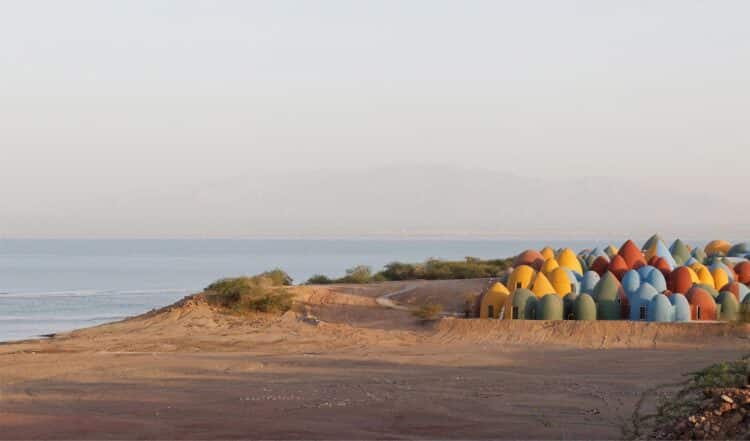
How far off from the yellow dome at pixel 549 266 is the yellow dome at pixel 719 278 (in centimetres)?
464

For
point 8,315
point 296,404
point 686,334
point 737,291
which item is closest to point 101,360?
point 296,404

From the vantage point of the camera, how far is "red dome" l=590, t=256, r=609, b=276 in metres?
36.2

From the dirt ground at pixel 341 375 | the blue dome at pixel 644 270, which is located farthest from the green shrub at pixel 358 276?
the blue dome at pixel 644 270

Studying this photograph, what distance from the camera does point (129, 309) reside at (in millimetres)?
47531

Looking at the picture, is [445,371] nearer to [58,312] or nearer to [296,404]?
[296,404]

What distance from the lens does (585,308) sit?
103 feet

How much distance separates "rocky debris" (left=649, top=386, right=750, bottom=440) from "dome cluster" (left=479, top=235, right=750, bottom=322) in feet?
68.2

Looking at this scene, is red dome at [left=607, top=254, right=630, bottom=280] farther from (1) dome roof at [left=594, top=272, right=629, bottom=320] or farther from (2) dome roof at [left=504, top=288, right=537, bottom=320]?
(2) dome roof at [left=504, top=288, right=537, bottom=320]

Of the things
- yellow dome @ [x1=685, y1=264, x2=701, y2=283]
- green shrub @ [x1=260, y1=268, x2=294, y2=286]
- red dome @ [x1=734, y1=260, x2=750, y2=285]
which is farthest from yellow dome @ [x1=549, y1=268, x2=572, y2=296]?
green shrub @ [x1=260, y1=268, x2=294, y2=286]

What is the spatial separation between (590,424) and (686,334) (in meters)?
14.8

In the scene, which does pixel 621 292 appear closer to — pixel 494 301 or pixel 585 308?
pixel 585 308

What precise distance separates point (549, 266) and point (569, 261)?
71.5 inches

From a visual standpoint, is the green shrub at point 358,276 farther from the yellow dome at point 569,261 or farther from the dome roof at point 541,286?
the dome roof at point 541,286

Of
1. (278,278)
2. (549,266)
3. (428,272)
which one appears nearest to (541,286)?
(549,266)
